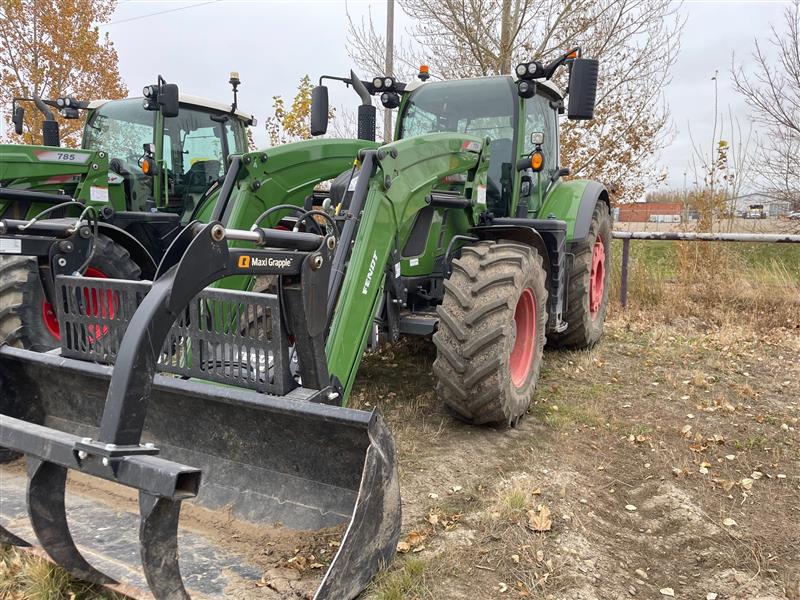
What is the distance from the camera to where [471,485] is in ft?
11.6

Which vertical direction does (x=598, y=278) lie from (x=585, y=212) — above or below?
below

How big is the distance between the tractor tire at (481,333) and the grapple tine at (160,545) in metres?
2.11

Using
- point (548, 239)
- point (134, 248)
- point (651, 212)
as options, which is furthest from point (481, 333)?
point (651, 212)

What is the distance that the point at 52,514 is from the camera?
2.24 m

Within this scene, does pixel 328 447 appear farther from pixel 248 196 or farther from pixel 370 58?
pixel 370 58

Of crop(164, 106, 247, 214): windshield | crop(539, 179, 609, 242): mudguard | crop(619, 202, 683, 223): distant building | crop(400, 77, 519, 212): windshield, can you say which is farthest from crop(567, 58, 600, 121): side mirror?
crop(619, 202, 683, 223): distant building

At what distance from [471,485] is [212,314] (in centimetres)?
164

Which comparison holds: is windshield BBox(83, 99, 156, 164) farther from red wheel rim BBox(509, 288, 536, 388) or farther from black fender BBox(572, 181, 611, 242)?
red wheel rim BBox(509, 288, 536, 388)

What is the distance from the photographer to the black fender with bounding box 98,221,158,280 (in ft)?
17.6

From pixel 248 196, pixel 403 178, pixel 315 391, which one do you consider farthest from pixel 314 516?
pixel 248 196

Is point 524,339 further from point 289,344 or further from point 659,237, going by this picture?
point 659,237

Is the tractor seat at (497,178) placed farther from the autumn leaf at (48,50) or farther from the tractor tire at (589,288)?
the autumn leaf at (48,50)

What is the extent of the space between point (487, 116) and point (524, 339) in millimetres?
1841

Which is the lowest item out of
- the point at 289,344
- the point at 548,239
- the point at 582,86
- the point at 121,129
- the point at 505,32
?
the point at 289,344
